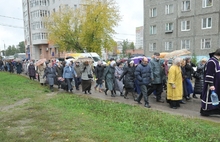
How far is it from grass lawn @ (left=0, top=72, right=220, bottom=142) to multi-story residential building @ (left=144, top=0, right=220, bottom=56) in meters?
28.7

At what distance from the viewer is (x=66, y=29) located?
1459 inches

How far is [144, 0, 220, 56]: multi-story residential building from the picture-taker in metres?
32.5

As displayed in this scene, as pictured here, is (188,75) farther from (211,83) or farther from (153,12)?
(153,12)

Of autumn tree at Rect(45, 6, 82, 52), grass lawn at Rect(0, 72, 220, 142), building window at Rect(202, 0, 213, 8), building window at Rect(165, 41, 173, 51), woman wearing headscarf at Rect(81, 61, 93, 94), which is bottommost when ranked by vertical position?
grass lawn at Rect(0, 72, 220, 142)

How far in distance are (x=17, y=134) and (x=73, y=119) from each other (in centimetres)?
162

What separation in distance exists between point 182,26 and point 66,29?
1850cm

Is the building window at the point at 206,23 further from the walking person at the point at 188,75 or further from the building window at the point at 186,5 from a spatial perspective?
the walking person at the point at 188,75

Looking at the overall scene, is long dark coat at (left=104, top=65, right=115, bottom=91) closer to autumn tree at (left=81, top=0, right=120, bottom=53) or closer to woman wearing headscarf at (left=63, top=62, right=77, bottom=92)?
woman wearing headscarf at (left=63, top=62, right=77, bottom=92)

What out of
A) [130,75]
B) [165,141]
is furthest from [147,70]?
[165,141]

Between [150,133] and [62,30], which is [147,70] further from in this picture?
[62,30]

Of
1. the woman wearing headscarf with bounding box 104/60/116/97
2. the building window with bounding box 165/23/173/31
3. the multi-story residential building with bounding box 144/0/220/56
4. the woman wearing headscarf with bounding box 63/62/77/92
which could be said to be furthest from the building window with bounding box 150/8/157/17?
the woman wearing headscarf with bounding box 104/60/116/97

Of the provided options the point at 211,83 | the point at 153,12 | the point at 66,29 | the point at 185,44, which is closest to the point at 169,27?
the point at 185,44

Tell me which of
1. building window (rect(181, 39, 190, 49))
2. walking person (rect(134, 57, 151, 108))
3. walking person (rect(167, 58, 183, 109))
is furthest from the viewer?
building window (rect(181, 39, 190, 49))

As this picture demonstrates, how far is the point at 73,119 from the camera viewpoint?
6684 millimetres
